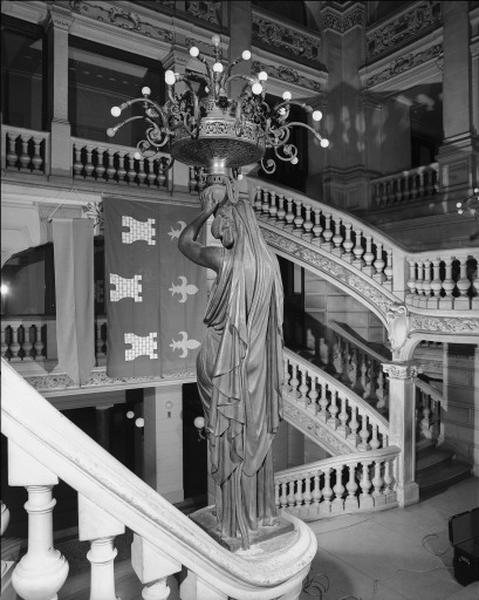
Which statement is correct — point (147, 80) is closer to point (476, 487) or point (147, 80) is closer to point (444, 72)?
point (444, 72)

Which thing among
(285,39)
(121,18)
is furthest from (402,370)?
(121,18)

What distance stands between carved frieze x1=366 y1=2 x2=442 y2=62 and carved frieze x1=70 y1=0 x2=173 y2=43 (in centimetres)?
440

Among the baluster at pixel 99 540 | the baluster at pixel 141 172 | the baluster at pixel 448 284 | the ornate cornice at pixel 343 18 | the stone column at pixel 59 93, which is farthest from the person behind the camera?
the ornate cornice at pixel 343 18

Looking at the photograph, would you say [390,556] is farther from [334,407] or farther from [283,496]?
[334,407]

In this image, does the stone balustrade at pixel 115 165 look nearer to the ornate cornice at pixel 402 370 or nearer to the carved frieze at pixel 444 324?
the carved frieze at pixel 444 324

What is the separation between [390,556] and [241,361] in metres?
4.38

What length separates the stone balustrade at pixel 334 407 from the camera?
7.18m

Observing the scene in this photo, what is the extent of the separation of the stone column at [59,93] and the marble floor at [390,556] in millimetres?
6380

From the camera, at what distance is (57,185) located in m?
6.64

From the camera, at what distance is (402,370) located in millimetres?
6930

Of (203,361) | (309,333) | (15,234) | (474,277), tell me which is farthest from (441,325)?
(15,234)

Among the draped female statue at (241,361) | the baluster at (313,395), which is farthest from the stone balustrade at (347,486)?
the draped female statue at (241,361)

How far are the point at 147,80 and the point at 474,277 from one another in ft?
22.2

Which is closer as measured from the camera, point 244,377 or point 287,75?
point 244,377
